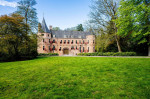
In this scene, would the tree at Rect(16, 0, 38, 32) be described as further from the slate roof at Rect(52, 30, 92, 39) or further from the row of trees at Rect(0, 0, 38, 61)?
the slate roof at Rect(52, 30, 92, 39)

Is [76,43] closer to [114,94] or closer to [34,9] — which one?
[34,9]

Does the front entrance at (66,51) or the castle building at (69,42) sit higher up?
the castle building at (69,42)

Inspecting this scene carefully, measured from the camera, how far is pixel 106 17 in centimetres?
1981

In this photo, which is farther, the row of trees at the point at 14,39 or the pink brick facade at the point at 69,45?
the pink brick facade at the point at 69,45

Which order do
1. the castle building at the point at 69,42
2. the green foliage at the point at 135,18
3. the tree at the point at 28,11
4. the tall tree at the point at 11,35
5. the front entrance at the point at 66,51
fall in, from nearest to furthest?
the tall tree at the point at 11,35 < the green foliage at the point at 135,18 < the tree at the point at 28,11 < the castle building at the point at 69,42 < the front entrance at the point at 66,51

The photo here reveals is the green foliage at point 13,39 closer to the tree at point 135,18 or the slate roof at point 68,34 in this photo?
the tree at point 135,18

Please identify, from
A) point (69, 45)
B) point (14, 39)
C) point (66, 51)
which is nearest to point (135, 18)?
point (14, 39)

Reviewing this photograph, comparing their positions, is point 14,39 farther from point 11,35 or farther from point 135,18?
point 135,18

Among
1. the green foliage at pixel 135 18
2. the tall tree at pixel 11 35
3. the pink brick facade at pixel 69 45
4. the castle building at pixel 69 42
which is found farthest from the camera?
the castle building at pixel 69 42

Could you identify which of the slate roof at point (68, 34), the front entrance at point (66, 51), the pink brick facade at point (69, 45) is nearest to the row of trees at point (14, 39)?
the pink brick facade at point (69, 45)

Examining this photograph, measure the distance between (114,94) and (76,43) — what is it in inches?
1246

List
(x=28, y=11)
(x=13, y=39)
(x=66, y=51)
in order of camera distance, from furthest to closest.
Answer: (x=66, y=51) < (x=28, y=11) < (x=13, y=39)

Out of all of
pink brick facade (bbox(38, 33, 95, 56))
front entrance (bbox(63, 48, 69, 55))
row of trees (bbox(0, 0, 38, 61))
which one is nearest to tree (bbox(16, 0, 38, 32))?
row of trees (bbox(0, 0, 38, 61))

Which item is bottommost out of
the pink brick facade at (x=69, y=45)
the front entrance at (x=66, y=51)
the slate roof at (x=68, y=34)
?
the front entrance at (x=66, y=51)
